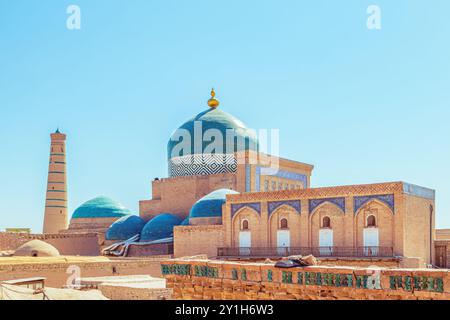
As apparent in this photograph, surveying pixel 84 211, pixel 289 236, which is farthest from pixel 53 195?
pixel 289 236

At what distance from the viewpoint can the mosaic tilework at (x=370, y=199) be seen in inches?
817

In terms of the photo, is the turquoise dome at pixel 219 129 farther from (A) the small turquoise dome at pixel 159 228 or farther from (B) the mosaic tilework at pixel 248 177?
(A) the small turquoise dome at pixel 159 228

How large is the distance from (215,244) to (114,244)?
7415 millimetres

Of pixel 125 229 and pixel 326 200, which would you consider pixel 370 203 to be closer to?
pixel 326 200

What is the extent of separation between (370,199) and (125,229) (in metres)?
14.8

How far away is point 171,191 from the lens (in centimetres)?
3266

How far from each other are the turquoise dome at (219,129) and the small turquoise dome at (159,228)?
3.83m

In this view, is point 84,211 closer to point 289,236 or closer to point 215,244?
point 215,244

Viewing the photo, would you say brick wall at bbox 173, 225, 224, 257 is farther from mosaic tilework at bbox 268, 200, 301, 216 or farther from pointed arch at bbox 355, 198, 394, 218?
pointed arch at bbox 355, 198, 394, 218

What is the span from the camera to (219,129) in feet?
107

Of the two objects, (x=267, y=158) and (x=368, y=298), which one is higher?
(x=267, y=158)

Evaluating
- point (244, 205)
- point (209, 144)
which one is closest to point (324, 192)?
point (244, 205)

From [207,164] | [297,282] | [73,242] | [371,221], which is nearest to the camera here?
[297,282]
